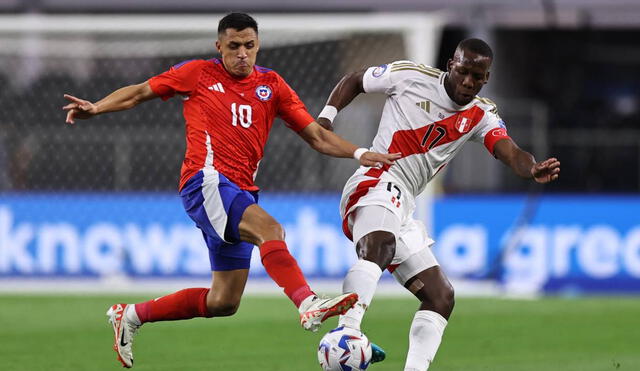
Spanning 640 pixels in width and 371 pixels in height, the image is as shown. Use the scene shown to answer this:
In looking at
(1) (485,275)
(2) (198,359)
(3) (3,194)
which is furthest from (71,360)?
(1) (485,275)

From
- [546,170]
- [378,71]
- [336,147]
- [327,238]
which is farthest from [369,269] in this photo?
[327,238]

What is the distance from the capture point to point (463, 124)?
729 cm

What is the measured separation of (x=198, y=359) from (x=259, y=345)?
1.03 metres

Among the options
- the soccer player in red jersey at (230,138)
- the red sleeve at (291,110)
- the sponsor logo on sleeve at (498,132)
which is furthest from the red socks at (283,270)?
the sponsor logo on sleeve at (498,132)

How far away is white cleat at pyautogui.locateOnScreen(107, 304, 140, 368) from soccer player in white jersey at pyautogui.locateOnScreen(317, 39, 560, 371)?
166 cm

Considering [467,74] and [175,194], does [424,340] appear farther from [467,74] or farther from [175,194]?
[175,194]

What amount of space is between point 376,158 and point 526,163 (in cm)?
93

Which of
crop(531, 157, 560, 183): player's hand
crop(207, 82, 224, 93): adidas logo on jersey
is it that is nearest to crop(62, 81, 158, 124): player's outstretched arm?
crop(207, 82, 224, 93): adidas logo on jersey

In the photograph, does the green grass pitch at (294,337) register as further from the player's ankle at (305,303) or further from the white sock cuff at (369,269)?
the player's ankle at (305,303)

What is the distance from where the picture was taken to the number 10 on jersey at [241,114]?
23.5 feet

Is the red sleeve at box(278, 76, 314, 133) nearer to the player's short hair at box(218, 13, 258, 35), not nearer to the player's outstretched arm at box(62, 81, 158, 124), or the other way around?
the player's short hair at box(218, 13, 258, 35)

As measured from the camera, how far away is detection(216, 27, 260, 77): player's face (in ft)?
23.2

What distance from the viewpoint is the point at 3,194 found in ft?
46.8

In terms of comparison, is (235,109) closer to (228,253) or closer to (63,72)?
(228,253)
